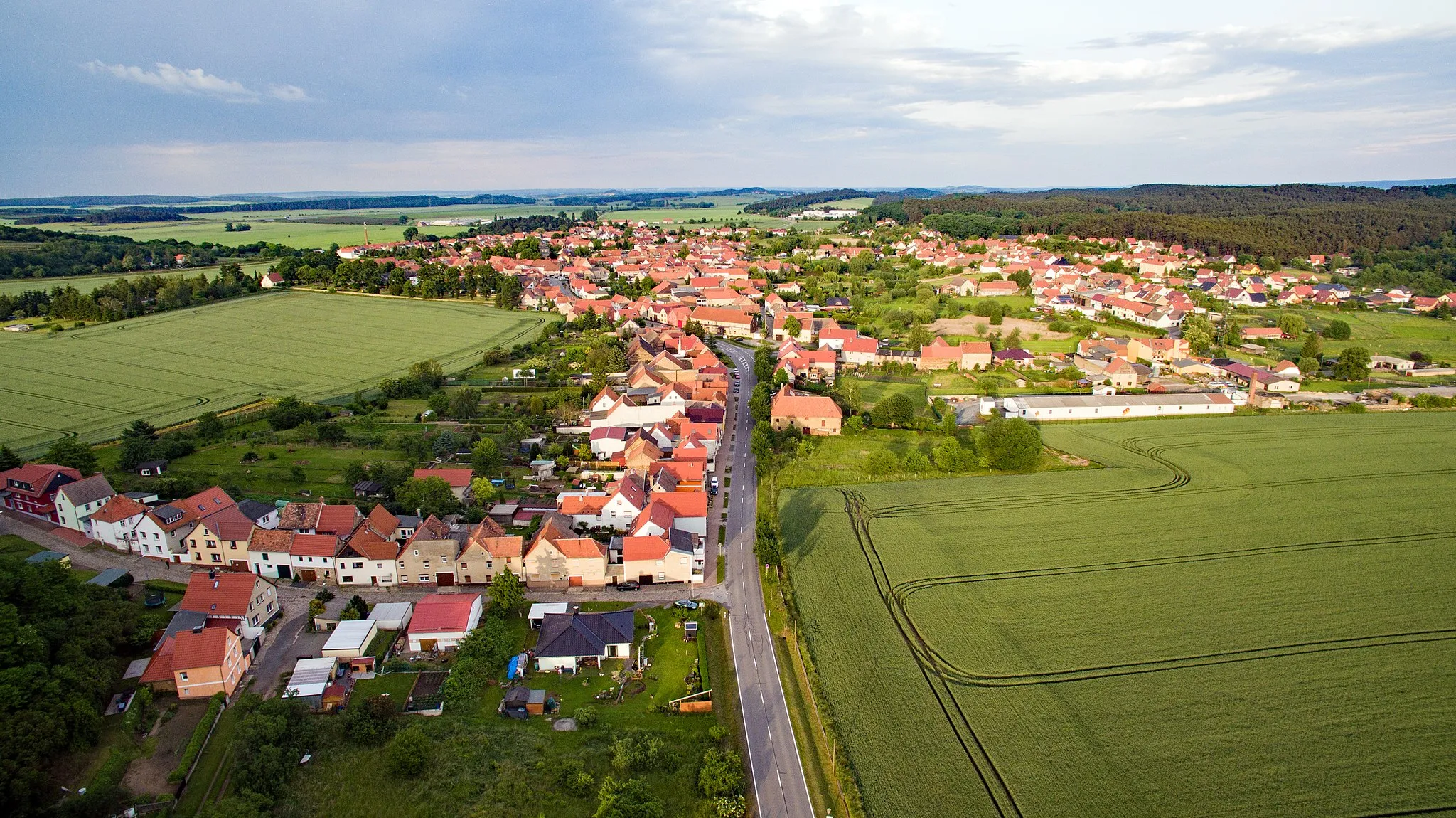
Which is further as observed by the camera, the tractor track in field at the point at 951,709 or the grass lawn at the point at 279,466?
the grass lawn at the point at 279,466

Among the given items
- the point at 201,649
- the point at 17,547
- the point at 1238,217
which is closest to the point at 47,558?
the point at 17,547

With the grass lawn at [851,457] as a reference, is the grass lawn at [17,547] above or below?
below

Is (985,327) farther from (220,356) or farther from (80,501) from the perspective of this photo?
(220,356)

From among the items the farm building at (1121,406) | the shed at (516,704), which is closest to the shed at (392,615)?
the shed at (516,704)

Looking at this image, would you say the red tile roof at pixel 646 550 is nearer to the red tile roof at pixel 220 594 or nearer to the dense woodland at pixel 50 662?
the red tile roof at pixel 220 594

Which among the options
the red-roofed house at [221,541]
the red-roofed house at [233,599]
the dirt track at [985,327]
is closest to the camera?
the red-roofed house at [233,599]

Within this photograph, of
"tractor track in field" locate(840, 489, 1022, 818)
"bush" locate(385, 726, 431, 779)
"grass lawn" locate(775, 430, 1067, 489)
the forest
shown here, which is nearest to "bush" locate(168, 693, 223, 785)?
"bush" locate(385, 726, 431, 779)
